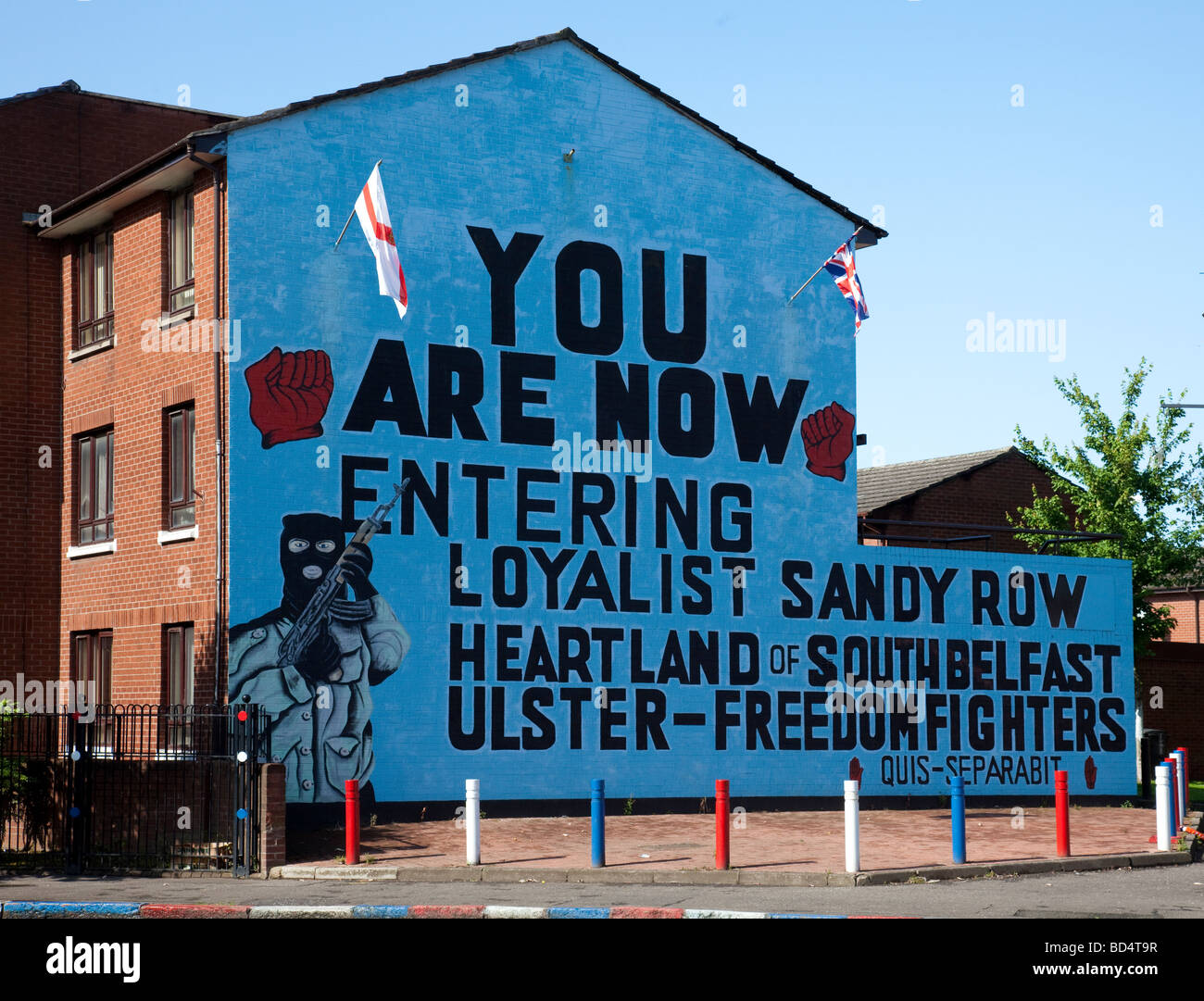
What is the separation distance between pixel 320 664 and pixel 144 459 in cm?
469

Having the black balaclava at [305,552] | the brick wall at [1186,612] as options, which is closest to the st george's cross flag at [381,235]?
the black balaclava at [305,552]

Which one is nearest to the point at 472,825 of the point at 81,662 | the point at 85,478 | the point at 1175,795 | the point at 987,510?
the point at 1175,795

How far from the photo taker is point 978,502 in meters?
38.0

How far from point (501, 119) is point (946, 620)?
1146cm

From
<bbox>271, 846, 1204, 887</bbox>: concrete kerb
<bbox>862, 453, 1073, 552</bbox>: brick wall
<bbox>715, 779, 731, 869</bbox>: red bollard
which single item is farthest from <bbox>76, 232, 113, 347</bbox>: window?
<bbox>862, 453, 1073, 552</bbox>: brick wall

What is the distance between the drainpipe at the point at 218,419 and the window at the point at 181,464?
0.93m

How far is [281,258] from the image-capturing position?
22.1 m

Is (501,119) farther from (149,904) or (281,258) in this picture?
(149,904)

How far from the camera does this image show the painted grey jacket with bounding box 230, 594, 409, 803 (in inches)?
834

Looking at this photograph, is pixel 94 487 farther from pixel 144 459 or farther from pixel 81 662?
pixel 81 662

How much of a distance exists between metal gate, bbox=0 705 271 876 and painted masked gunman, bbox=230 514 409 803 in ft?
2.14

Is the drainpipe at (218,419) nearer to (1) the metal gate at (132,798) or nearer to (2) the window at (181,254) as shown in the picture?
(1) the metal gate at (132,798)

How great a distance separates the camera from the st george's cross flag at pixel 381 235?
21.6 m
